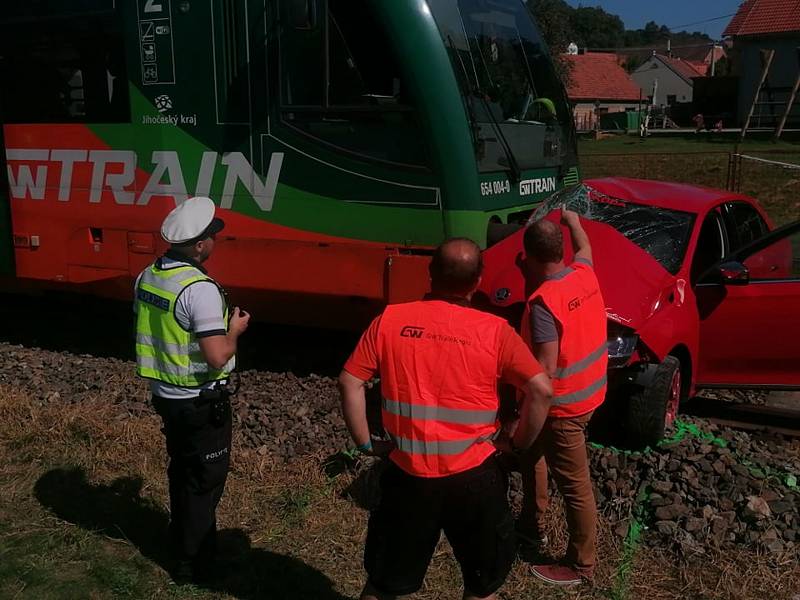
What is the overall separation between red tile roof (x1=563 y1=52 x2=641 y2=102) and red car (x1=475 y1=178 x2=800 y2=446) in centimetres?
7083

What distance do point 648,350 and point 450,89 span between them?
222 cm

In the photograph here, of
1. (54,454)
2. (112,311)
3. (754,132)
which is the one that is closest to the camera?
(54,454)

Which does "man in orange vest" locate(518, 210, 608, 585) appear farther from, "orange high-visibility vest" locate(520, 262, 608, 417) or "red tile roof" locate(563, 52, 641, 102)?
"red tile roof" locate(563, 52, 641, 102)

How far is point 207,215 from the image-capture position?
3.62m

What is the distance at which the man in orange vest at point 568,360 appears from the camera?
11.3ft

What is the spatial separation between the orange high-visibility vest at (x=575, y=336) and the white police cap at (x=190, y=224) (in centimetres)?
140

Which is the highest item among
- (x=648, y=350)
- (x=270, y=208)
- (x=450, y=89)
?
(x=450, y=89)

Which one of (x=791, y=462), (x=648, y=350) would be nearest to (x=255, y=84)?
(x=648, y=350)

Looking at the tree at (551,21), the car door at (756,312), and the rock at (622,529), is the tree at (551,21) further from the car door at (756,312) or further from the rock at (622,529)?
the rock at (622,529)

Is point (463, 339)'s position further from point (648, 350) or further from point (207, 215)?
point (648, 350)

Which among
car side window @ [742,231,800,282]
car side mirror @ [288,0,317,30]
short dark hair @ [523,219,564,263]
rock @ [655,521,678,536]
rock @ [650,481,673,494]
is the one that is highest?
car side mirror @ [288,0,317,30]

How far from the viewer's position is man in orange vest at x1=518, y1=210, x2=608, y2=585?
3.46m

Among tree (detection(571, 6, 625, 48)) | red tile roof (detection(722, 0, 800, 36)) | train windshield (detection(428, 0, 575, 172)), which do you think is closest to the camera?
train windshield (detection(428, 0, 575, 172))

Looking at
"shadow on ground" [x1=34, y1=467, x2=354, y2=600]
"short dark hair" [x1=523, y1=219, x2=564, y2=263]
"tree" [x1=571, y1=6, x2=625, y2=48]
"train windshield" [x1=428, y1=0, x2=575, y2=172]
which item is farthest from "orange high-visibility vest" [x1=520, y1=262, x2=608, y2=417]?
"tree" [x1=571, y1=6, x2=625, y2=48]
